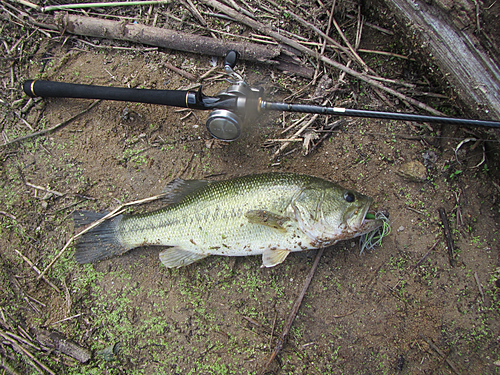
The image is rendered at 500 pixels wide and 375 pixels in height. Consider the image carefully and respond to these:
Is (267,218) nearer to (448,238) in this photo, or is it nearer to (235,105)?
(235,105)

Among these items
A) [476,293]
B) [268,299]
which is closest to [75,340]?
[268,299]

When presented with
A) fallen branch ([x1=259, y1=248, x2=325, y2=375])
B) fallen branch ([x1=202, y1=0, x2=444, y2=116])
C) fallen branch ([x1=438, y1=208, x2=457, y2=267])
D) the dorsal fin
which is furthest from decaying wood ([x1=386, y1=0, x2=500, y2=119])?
the dorsal fin

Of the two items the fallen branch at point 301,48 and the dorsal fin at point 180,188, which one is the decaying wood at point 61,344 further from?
the fallen branch at point 301,48

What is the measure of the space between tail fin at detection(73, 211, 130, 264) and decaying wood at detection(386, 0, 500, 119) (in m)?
4.07

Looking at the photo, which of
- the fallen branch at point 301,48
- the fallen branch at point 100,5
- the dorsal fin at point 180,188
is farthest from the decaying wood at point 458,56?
the fallen branch at point 100,5

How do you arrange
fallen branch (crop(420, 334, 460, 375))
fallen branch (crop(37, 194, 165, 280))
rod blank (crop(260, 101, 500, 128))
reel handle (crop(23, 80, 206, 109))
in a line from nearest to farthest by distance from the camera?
rod blank (crop(260, 101, 500, 128)), reel handle (crop(23, 80, 206, 109)), fallen branch (crop(420, 334, 460, 375)), fallen branch (crop(37, 194, 165, 280))

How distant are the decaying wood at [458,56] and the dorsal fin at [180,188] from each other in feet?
9.60

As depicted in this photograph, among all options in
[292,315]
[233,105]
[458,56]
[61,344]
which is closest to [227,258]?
[292,315]

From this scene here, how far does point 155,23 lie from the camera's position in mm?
3877

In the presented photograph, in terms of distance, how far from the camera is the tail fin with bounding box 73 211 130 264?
3449 millimetres

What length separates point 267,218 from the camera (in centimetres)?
300

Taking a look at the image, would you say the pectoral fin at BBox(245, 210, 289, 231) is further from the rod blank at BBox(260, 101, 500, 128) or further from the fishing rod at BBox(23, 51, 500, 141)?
the rod blank at BBox(260, 101, 500, 128)

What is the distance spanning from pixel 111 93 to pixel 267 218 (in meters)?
2.32

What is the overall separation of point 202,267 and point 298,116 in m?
2.26
